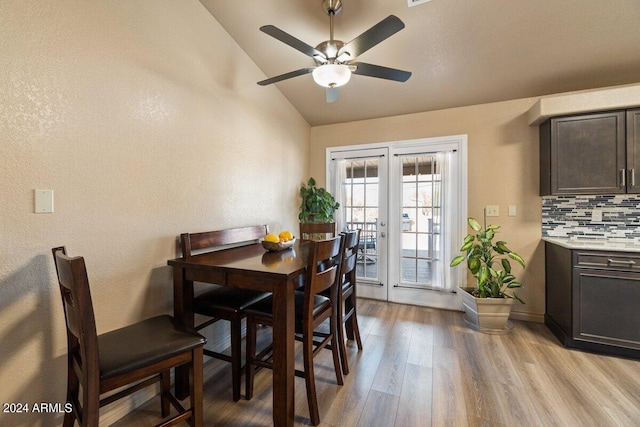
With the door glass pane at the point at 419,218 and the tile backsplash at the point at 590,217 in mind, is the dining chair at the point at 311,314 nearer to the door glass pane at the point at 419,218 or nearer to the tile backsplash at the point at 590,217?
the door glass pane at the point at 419,218


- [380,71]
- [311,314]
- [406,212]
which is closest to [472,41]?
[380,71]

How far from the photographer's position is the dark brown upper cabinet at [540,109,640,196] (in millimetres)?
2326

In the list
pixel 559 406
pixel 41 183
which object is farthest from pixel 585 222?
pixel 41 183

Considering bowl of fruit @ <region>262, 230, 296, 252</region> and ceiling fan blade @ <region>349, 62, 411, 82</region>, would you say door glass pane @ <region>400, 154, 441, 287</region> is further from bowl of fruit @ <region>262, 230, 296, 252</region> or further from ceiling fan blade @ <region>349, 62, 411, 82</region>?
bowl of fruit @ <region>262, 230, 296, 252</region>

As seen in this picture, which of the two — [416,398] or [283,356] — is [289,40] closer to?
[283,356]

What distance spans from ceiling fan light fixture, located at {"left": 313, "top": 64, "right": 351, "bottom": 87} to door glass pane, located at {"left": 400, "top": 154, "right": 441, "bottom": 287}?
187 cm

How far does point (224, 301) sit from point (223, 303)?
28 millimetres

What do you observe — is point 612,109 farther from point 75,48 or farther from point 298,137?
point 75,48

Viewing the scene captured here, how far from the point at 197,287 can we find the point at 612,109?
379 cm

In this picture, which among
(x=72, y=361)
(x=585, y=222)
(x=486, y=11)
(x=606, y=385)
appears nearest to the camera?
(x=72, y=361)

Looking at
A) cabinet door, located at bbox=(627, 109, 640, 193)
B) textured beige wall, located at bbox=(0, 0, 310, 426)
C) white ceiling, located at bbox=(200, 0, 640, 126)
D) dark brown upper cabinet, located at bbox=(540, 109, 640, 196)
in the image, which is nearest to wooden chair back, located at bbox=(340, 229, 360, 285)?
textured beige wall, located at bbox=(0, 0, 310, 426)

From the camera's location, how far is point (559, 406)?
5.37ft

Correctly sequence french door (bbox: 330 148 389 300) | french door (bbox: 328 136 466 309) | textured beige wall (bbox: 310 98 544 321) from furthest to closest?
french door (bbox: 330 148 389 300)
french door (bbox: 328 136 466 309)
textured beige wall (bbox: 310 98 544 321)

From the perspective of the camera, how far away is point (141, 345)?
1.25m
